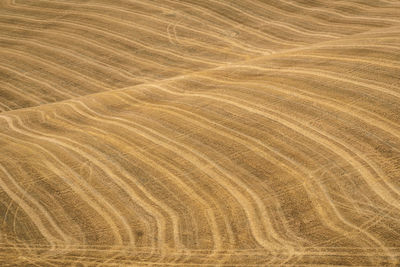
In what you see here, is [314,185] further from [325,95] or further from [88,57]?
[88,57]

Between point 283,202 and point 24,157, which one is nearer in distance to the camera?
point 283,202

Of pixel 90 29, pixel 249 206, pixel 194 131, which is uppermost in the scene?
pixel 90 29

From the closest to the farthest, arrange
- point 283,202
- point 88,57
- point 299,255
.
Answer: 1. point 299,255
2. point 283,202
3. point 88,57

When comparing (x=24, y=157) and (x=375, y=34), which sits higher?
(x=375, y=34)

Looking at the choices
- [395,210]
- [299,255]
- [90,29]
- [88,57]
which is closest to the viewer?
[299,255]

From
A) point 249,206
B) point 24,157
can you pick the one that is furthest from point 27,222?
point 249,206

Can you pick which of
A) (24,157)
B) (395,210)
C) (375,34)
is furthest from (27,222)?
(375,34)

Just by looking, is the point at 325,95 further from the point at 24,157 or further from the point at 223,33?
the point at 223,33
